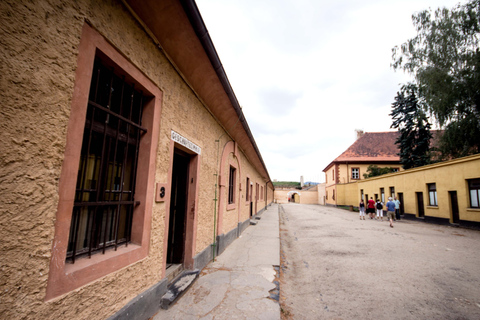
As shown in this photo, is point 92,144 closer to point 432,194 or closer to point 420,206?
point 432,194

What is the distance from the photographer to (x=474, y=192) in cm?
1131

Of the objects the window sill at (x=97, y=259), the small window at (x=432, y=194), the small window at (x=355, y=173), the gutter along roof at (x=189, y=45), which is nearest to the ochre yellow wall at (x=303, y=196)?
the small window at (x=355, y=173)

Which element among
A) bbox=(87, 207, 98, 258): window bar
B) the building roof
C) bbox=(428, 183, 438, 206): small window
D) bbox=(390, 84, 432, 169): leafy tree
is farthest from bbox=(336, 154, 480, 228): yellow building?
bbox=(87, 207, 98, 258): window bar

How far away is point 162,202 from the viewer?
9.70ft

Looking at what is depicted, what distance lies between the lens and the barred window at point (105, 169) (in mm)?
1921

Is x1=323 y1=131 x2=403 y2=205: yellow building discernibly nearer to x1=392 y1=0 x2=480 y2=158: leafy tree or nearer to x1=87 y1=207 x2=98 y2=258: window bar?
x1=392 y1=0 x2=480 y2=158: leafy tree

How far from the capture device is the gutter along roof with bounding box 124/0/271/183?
237 centimetres

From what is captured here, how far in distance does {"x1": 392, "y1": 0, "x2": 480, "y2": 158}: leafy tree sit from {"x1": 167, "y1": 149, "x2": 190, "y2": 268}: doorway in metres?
17.8

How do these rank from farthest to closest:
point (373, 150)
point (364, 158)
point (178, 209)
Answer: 1. point (373, 150)
2. point (364, 158)
3. point (178, 209)

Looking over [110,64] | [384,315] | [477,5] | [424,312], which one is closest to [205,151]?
[110,64]

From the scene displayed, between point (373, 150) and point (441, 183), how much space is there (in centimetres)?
2026

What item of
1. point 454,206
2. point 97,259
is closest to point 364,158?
point 454,206

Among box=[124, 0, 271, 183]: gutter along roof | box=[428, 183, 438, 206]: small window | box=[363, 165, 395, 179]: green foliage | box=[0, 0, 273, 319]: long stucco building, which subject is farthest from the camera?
box=[363, 165, 395, 179]: green foliage

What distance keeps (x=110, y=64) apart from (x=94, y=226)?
1513 millimetres
